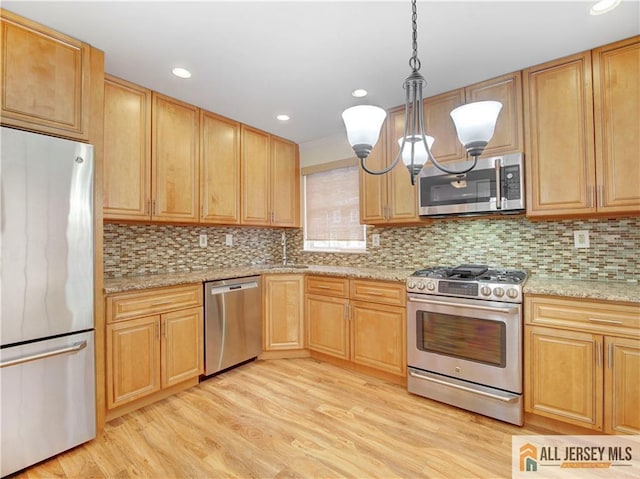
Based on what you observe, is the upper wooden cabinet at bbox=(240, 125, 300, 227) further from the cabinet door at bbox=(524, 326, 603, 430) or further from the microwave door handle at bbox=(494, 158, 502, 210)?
the cabinet door at bbox=(524, 326, 603, 430)

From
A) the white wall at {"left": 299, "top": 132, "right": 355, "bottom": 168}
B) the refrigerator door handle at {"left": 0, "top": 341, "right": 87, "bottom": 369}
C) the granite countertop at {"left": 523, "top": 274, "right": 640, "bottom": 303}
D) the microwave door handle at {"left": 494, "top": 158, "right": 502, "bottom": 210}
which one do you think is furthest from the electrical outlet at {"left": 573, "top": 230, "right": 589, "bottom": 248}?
the refrigerator door handle at {"left": 0, "top": 341, "right": 87, "bottom": 369}

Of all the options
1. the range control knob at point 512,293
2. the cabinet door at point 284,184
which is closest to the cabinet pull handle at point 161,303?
the cabinet door at point 284,184

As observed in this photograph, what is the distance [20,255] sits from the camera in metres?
1.61

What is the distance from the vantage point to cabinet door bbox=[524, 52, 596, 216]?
2.02 metres

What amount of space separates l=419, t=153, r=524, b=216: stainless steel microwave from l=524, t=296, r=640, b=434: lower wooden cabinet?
0.70 m

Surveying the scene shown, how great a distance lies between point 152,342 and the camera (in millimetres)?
2285

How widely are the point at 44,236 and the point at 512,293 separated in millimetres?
2746

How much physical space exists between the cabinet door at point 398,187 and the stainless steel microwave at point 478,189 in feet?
0.46

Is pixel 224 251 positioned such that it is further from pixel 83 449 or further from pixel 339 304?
pixel 83 449

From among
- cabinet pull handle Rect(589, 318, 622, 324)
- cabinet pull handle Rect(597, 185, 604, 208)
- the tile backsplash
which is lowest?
cabinet pull handle Rect(589, 318, 622, 324)

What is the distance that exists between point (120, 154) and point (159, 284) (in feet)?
3.29

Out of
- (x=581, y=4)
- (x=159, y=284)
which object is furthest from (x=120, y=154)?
(x=581, y=4)

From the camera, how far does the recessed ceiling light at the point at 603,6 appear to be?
1.57 metres

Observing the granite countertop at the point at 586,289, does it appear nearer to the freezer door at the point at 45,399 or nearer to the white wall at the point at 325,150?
the white wall at the point at 325,150
